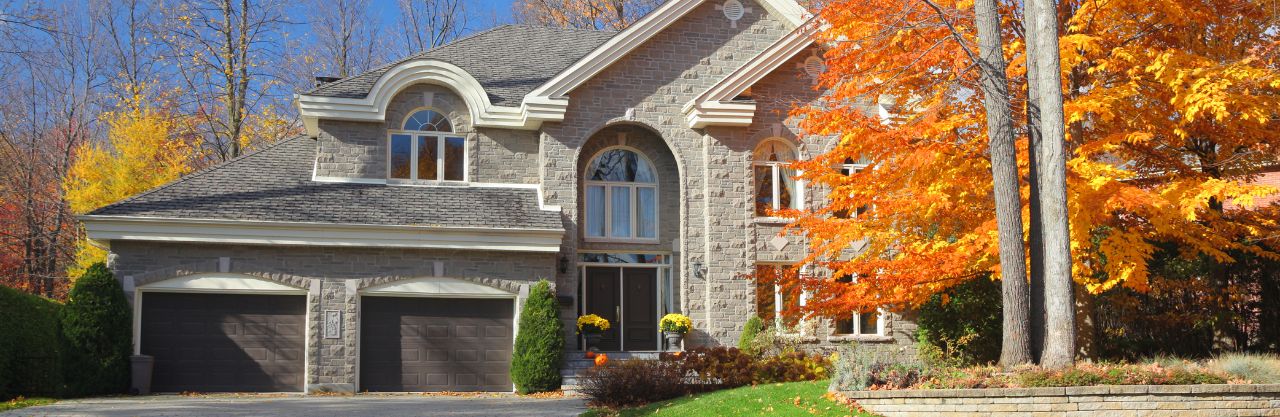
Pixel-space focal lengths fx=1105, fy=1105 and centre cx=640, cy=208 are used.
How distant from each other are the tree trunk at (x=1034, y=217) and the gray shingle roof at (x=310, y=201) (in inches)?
343

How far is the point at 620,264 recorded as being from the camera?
22203mm

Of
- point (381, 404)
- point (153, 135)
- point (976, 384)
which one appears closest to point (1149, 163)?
point (976, 384)

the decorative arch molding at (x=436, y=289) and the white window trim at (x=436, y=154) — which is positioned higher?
the white window trim at (x=436, y=154)

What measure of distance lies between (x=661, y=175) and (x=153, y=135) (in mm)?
17684

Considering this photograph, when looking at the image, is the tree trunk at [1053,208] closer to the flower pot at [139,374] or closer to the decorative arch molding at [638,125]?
the decorative arch molding at [638,125]

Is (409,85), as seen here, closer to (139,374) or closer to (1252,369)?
(139,374)

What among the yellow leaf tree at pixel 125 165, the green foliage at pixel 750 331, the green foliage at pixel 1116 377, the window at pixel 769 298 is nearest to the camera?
the green foliage at pixel 1116 377

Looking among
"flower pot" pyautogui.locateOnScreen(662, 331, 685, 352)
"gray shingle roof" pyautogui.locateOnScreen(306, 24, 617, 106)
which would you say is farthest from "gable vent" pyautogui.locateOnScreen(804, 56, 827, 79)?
"flower pot" pyautogui.locateOnScreen(662, 331, 685, 352)

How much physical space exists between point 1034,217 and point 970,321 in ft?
24.4

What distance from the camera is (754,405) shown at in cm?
1349

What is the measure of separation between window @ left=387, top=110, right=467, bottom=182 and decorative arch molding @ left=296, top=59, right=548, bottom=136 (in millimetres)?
596

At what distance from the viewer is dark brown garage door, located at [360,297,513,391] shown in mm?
19844

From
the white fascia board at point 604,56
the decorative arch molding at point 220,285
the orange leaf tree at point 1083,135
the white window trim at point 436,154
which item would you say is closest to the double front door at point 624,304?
the white window trim at point 436,154

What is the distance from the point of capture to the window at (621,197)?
22.3 meters
